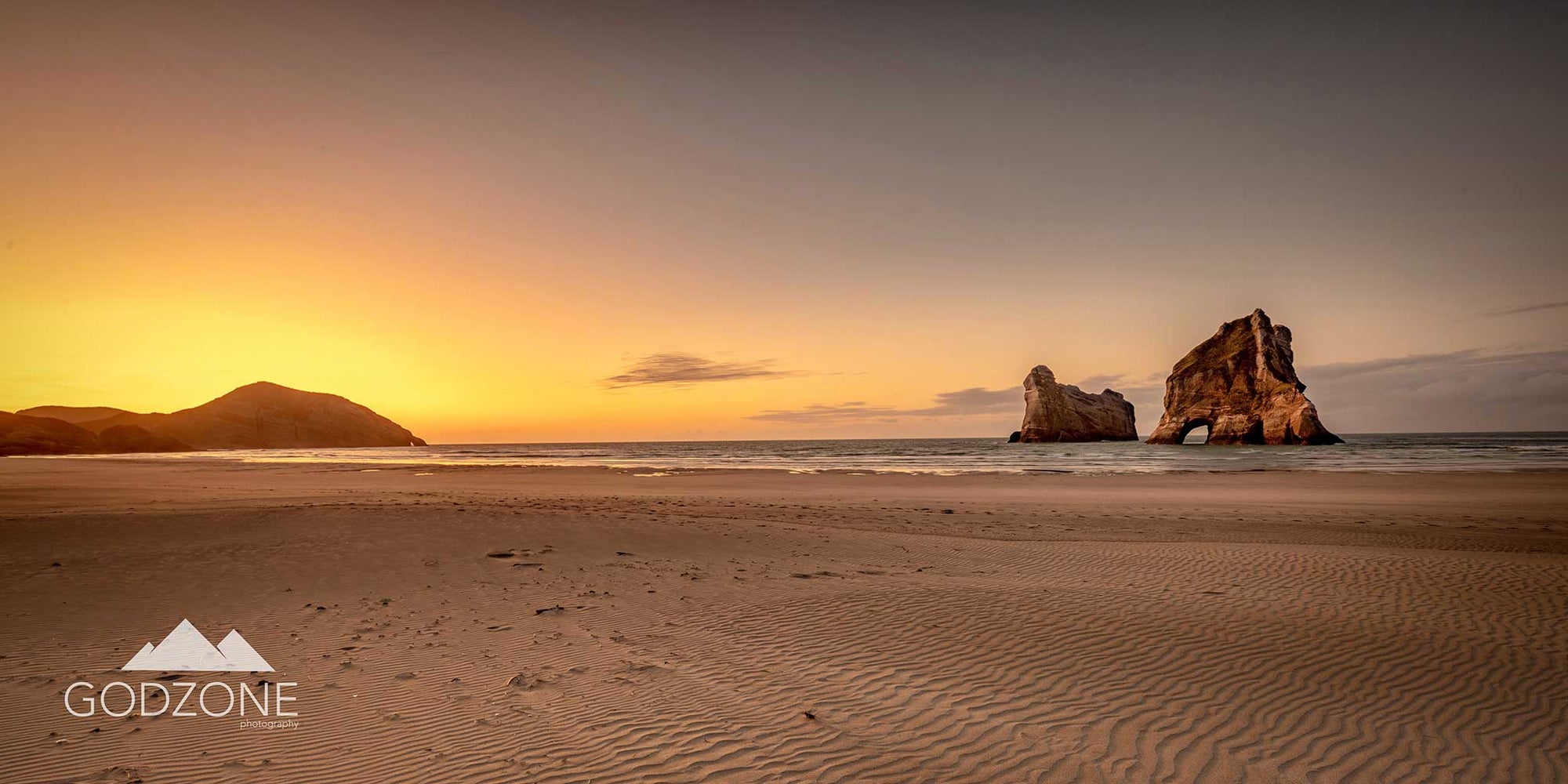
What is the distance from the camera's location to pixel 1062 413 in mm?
109000

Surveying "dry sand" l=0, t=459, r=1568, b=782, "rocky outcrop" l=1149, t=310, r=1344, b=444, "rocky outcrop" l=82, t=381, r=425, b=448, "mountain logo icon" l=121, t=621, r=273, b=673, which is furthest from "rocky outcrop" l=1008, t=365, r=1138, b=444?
"rocky outcrop" l=82, t=381, r=425, b=448

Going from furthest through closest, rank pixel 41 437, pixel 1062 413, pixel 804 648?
pixel 1062 413, pixel 41 437, pixel 804 648

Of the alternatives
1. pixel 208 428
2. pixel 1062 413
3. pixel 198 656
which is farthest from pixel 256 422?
pixel 198 656

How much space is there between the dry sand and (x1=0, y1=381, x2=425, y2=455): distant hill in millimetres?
129997

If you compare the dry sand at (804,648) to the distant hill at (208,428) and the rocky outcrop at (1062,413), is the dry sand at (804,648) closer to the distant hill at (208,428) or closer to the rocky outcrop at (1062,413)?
the rocky outcrop at (1062,413)

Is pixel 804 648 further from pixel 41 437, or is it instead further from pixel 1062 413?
pixel 41 437

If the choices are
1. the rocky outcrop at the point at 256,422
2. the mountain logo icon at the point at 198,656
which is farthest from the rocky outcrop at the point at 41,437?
the mountain logo icon at the point at 198,656

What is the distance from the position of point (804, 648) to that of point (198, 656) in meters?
6.46

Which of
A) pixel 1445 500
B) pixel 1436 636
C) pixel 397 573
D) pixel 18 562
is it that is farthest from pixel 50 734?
pixel 1445 500

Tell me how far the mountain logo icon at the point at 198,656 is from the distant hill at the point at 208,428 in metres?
133

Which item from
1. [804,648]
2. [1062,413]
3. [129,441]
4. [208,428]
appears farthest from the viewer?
[208,428]

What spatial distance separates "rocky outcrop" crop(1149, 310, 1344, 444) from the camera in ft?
249

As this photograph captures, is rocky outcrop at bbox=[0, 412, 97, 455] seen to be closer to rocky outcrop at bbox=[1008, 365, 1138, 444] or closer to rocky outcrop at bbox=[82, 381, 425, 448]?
rocky outcrop at bbox=[82, 381, 425, 448]

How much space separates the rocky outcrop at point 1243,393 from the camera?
75938mm
